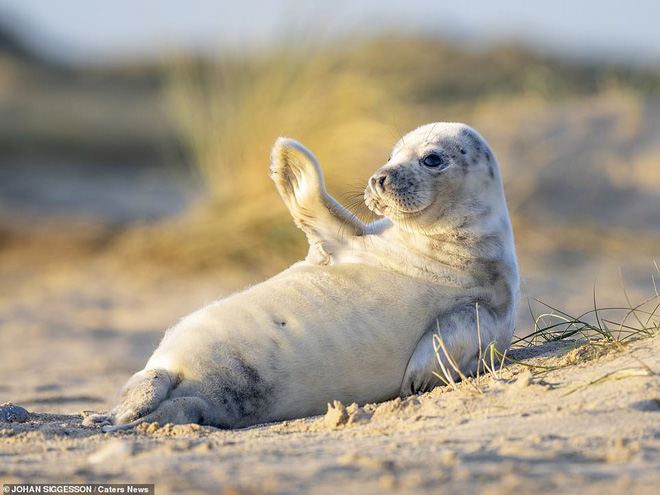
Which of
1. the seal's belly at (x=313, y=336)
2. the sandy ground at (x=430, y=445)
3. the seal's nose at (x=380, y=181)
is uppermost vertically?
the seal's nose at (x=380, y=181)

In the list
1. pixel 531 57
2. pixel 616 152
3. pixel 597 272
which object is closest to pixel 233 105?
pixel 597 272

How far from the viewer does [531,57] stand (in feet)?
66.8

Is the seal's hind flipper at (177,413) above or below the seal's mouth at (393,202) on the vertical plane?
below

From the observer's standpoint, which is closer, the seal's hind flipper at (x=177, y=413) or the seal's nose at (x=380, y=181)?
the seal's hind flipper at (x=177, y=413)

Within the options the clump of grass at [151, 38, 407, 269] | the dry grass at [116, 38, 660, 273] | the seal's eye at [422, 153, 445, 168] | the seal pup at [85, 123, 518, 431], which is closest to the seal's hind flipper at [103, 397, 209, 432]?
the seal pup at [85, 123, 518, 431]

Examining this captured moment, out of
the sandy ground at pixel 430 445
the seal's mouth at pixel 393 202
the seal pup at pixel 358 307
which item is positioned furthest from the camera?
the seal's mouth at pixel 393 202

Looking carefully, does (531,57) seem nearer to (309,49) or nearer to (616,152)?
(616,152)

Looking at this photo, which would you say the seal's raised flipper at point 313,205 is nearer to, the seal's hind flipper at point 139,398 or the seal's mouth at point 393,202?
the seal's mouth at point 393,202

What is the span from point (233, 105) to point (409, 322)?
6.44 m

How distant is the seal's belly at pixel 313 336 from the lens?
11.2ft

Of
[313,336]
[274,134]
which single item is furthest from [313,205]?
[274,134]

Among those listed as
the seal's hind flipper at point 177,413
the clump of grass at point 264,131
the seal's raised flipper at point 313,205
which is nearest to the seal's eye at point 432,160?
the seal's raised flipper at point 313,205

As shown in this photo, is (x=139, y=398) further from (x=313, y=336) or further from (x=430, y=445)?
Answer: (x=430, y=445)

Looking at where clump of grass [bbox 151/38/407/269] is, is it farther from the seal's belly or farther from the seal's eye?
the seal's belly
